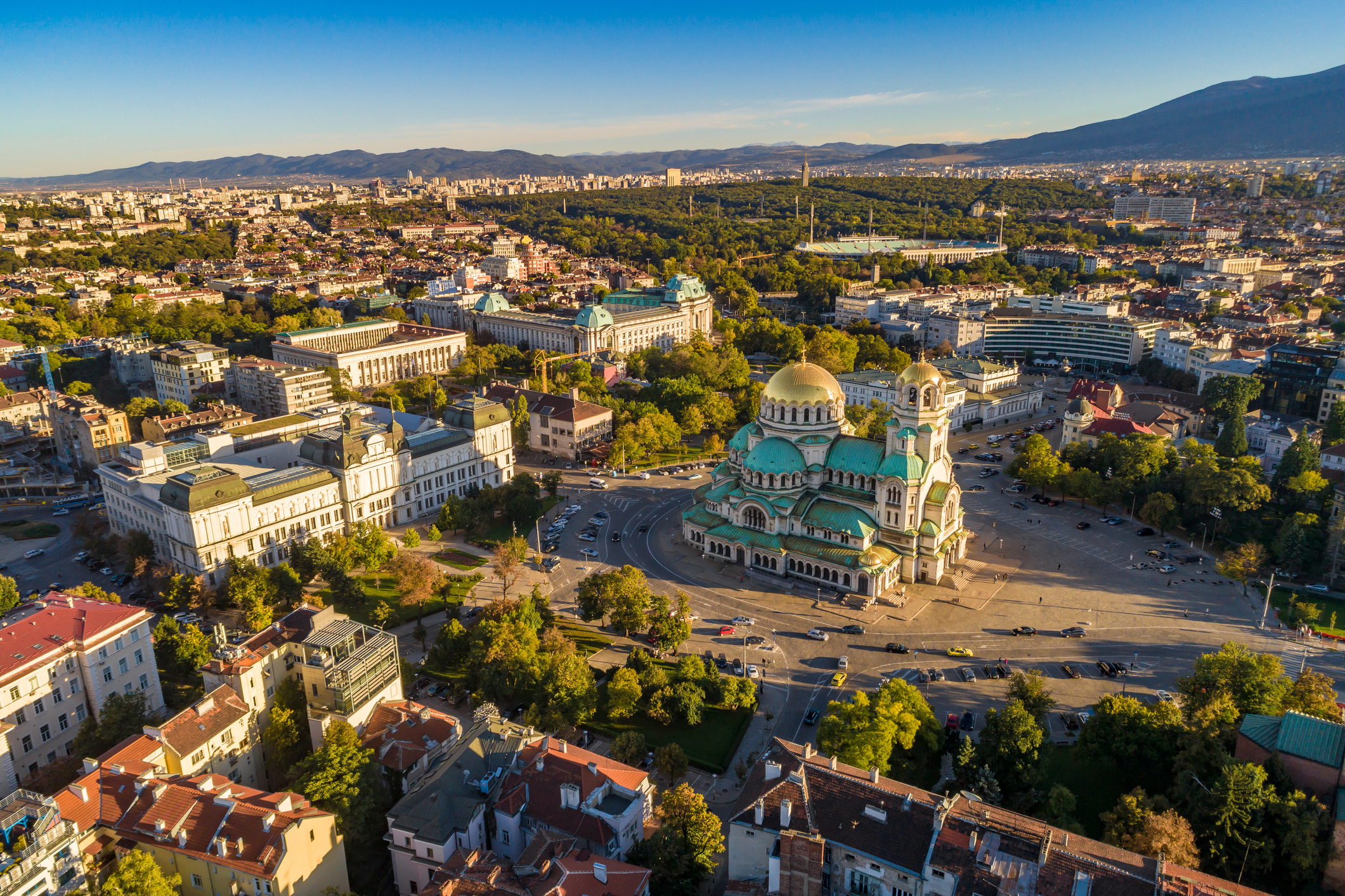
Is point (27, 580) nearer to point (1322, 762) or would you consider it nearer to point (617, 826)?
point (617, 826)

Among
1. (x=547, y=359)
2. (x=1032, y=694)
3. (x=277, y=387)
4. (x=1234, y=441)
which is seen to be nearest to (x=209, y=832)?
(x=1032, y=694)

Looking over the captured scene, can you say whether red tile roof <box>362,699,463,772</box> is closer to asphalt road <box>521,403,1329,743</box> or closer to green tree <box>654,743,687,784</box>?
green tree <box>654,743,687,784</box>

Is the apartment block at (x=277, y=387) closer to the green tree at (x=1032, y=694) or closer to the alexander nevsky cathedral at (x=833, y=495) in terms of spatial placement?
the alexander nevsky cathedral at (x=833, y=495)

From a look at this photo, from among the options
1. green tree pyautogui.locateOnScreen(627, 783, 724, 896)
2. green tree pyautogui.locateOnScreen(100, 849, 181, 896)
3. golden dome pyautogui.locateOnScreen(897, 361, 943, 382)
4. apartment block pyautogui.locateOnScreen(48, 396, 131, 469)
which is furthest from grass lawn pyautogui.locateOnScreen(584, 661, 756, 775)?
apartment block pyautogui.locateOnScreen(48, 396, 131, 469)

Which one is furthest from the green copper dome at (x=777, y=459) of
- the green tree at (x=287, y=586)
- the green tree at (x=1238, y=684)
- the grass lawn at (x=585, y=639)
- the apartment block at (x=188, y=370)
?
the apartment block at (x=188, y=370)

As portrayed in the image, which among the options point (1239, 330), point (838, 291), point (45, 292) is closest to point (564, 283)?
point (838, 291)

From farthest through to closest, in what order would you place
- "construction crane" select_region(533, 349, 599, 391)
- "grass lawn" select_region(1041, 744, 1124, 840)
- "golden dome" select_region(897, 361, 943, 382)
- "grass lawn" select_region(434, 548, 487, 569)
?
"construction crane" select_region(533, 349, 599, 391) < "grass lawn" select_region(434, 548, 487, 569) < "golden dome" select_region(897, 361, 943, 382) < "grass lawn" select_region(1041, 744, 1124, 840)
